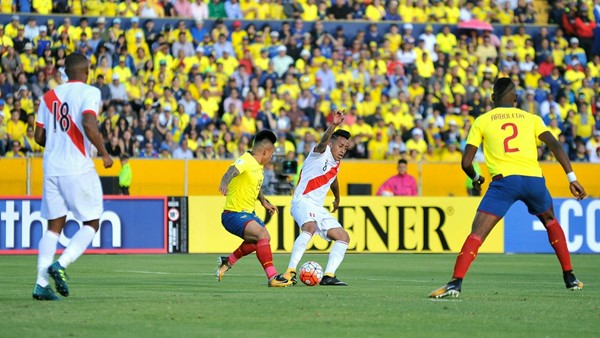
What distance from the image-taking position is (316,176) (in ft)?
52.0

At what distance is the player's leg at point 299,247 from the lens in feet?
49.5

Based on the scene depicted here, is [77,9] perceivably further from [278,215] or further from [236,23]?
[278,215]

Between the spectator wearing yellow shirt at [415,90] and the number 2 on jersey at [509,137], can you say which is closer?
the number 2 on jersey at [509,137]

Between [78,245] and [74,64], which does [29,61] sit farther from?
[78,245]

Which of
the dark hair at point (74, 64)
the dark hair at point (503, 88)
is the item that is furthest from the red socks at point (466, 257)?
the dark hair at point (74, 64)

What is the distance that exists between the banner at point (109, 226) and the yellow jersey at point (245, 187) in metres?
10.0

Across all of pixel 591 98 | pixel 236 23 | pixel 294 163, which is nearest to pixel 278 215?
pixel 294 163

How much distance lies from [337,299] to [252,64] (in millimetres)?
20669

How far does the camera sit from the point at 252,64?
3247 cm

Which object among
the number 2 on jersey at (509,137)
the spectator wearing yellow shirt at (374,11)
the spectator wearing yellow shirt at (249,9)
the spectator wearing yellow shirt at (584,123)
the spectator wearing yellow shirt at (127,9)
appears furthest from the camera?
the spectator wearing yellow shirt at (374,11)

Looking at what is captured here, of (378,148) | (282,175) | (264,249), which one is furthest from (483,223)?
(378,148)

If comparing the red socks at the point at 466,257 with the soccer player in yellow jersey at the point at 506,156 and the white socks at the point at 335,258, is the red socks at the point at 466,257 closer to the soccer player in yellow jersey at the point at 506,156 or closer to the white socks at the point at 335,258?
the soccer player in yellow jersey at the point at 506,156

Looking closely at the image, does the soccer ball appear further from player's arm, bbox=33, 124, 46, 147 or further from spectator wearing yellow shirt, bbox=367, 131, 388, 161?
spectator wearing yellow shirt, bbox=367, 131, 388, 161

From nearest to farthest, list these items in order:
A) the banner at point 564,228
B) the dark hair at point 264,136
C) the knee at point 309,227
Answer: the dark hair at point 264,136, the knee at point 309,227, the banner at point 564,228
